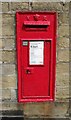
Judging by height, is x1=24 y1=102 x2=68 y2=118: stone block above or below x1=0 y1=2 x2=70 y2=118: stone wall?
below

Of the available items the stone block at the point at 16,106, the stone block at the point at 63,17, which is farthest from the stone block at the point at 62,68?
the stone block at the point at 16,106

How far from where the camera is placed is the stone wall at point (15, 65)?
4895 mm

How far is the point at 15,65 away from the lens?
16.6ft

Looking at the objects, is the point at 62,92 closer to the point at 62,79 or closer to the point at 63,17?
the point at 62,79

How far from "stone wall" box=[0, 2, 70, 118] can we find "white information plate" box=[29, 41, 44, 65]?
291 mm

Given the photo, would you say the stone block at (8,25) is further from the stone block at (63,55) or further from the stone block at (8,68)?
the stone block at (63,55)

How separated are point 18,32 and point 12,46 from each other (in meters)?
0.28

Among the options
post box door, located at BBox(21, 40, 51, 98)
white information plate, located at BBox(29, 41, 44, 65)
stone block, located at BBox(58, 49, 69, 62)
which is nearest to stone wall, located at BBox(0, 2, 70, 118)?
stone block, located at BBox(58, 49, 69, 62)

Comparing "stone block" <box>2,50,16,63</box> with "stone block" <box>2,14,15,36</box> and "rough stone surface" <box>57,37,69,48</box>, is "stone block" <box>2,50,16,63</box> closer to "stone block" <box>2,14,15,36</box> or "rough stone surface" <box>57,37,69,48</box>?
"stone block" <box>2,14,15,36</box>

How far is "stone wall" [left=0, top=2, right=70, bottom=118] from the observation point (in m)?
4.89

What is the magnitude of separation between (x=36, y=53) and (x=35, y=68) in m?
0.27

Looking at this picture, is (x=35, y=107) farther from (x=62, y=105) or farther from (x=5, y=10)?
(x=5, y=10)

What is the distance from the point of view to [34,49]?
16.2 ft

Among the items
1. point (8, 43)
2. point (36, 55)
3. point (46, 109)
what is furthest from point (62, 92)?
point (8, 43)
